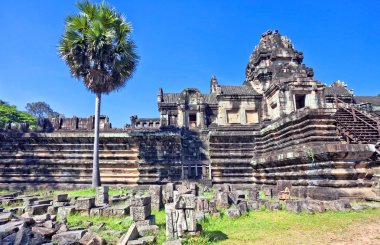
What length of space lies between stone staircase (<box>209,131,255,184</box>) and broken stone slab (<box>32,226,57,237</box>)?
1268 centimetres

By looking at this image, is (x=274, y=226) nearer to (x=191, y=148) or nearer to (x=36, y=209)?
(x=36, y=209)

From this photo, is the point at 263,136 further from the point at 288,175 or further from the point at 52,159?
the point at 52,159

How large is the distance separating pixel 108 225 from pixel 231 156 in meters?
12.0

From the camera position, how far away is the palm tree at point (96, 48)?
56.4 ft

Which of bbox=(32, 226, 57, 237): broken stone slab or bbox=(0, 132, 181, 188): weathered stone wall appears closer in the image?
bbox=(32, 226, 57, 237): broken stone slab

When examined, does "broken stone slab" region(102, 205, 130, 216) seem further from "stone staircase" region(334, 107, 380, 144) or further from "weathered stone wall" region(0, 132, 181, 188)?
"stone staircase" region(334, 107, 380, 144)

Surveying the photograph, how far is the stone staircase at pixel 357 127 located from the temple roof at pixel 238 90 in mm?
7922

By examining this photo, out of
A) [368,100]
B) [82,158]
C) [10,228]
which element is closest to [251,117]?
[82,158]

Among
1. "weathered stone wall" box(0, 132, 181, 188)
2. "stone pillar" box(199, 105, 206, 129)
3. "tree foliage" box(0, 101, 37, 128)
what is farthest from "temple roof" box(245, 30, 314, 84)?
"tree foliage" box(0, 101, 37, 128)

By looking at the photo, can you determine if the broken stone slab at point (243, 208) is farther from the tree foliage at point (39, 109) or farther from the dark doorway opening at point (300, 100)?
the tree foliage at point (39, 109)

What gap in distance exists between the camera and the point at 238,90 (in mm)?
25172

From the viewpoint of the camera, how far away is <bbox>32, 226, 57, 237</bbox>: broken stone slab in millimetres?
5749

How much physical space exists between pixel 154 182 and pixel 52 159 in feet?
25.8

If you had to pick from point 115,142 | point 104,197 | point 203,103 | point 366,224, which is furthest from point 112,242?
point 203,103
